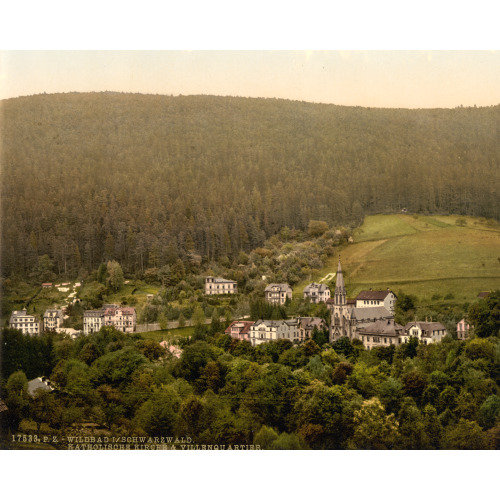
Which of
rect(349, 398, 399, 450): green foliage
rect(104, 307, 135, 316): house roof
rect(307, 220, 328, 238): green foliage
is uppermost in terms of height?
rect(307, 220, 328, 238): green foliage

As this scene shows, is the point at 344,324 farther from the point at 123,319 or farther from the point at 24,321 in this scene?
the point at 24,321

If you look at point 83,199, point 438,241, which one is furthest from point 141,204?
point 438,241

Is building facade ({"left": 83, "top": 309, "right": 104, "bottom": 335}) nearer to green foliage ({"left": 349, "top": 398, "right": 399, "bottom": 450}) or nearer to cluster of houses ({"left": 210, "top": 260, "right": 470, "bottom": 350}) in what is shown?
cluster of houses ({"left": 210, "top": 260, "right": 470, "bottom": 350})

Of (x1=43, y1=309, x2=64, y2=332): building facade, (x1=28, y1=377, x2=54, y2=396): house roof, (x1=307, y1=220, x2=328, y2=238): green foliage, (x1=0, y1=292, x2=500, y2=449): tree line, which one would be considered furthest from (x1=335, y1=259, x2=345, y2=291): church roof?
(x1=28, y1=377, x2=54, y2=396): house roof

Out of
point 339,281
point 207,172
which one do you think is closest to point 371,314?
point 339,281

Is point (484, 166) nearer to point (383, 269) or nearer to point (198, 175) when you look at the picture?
point (383, 269)

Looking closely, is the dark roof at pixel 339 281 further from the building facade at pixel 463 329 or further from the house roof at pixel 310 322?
the building facade at pixel 463 329

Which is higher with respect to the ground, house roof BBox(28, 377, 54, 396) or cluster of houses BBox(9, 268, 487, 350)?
cluster of houses BBox(9, 268, 487, 350)

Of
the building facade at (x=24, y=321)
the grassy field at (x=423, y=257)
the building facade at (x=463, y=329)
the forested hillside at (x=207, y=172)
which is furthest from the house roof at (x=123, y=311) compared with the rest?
the building facade at (x=463, y=329)
